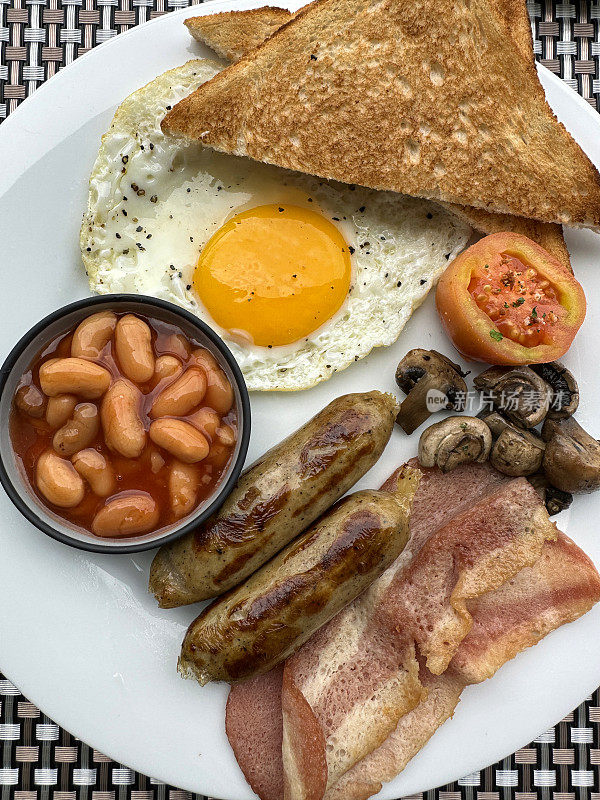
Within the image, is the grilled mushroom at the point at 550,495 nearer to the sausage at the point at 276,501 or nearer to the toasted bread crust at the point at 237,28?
the sausage at the point at 276,501

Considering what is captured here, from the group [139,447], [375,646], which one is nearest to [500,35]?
[139,447]

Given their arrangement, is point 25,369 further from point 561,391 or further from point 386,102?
point 561,391

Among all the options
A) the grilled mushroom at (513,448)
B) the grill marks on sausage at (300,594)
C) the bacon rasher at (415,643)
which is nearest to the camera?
the grill marks on sausage at (300,594)

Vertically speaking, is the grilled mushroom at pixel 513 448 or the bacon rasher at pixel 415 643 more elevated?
the grilled mushroom at pixel 513 448

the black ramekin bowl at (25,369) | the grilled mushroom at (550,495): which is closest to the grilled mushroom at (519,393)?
the grilled mushroom at (550,495)

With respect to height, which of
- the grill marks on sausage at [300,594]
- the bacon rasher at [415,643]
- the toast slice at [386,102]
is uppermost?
the toast slice at [386,102]

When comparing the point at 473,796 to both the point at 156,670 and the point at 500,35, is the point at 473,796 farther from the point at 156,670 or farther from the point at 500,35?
the point at 500,35
